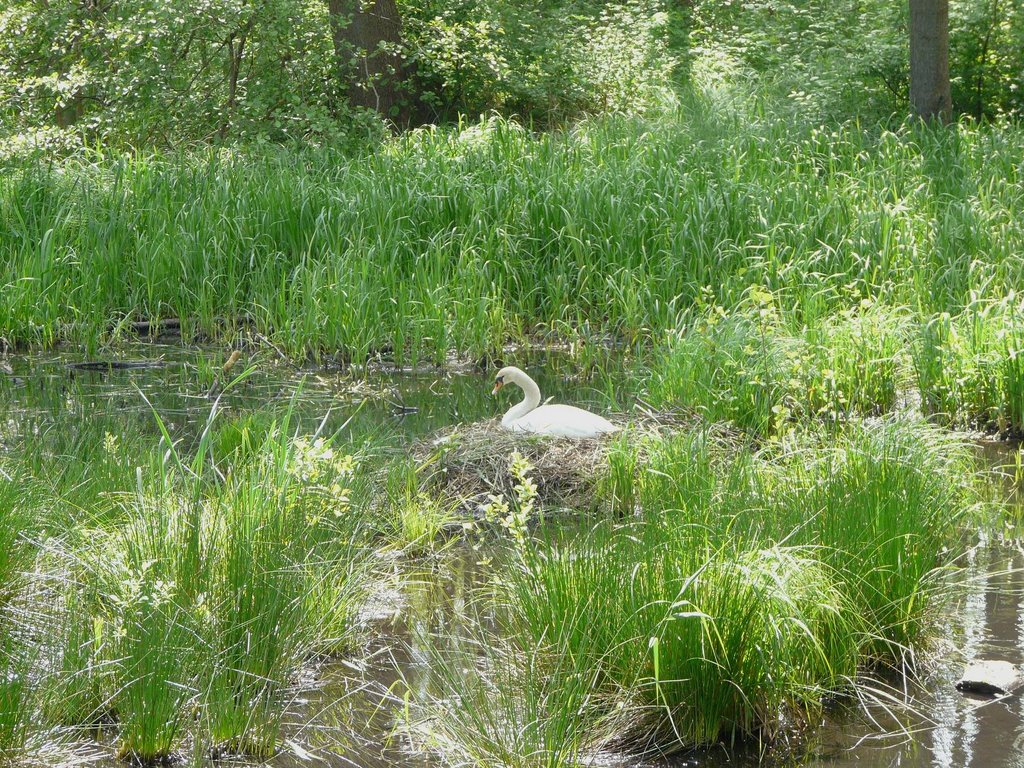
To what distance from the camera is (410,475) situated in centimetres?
554

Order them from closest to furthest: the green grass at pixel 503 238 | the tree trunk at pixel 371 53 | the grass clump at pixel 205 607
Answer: the grass clump at pixel 205 607
the green grass at pixel 503 238
the tree trunk at pixel 371 53

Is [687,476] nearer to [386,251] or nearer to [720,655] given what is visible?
[720,655]

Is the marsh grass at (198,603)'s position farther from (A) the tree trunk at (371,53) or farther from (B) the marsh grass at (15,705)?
(A) the tree trunk at (371,53)

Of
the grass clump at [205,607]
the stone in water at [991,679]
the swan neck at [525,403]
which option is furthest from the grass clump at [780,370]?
the grass clump at [205,607]

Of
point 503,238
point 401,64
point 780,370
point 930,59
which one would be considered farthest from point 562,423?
point 401,64

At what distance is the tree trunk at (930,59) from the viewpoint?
484 inches

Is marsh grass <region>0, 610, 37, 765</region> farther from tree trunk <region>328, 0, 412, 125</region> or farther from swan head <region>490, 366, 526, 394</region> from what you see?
tree trunk <region>328, 0, 412, 125</region>

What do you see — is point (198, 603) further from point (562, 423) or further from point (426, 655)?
point (562, 423)

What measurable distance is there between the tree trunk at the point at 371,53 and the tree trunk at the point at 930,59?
6.30m

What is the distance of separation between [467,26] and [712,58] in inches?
137

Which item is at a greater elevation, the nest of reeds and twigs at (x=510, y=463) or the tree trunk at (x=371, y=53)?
the tree trunk at (x=371, y=53)

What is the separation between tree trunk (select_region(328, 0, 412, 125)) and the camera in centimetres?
1469

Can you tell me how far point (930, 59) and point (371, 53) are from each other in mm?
6780

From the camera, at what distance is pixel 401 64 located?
1580 centimetres
